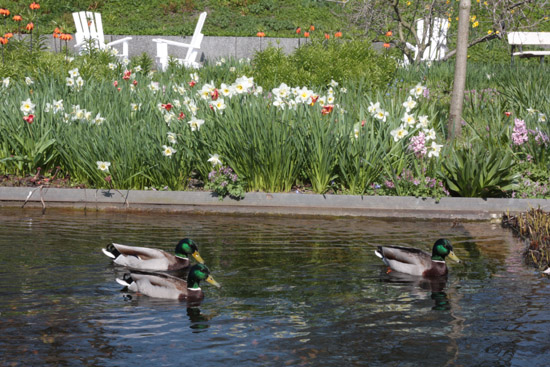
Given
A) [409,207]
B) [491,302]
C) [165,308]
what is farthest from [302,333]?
[409,207]

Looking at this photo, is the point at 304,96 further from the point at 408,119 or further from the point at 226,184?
A: the point at 226,184

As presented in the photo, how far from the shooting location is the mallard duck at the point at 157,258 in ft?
26.2

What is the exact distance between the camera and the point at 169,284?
7.13 metres

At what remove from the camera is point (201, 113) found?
1186cm

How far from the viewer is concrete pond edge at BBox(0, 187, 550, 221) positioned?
1083 cm

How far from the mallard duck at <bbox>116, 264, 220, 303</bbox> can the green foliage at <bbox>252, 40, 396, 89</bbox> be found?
8.63m

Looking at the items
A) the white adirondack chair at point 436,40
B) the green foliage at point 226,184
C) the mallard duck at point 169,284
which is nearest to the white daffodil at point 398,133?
the green foliage at point 226,184

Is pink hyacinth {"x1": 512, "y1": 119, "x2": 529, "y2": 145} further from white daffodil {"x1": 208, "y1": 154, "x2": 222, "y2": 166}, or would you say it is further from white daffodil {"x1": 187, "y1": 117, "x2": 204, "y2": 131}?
white daffodil {"x1": 187, "y1": 117, "x2": 204, "y2": 131}

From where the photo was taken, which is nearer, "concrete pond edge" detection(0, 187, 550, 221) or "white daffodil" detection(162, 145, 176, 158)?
"concrete pond edge" detection(0, 187, 550, 221)

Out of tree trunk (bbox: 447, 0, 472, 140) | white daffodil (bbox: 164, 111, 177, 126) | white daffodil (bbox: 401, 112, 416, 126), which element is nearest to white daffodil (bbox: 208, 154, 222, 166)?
white daffodil (bbox: 164, 111, 177, 126)

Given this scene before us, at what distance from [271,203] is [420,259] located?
11.1 ft

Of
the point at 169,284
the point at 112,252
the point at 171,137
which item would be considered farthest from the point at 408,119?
the point at 169,284

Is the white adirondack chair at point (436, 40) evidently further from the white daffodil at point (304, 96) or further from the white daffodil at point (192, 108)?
the white daffodil at point (192, 108)

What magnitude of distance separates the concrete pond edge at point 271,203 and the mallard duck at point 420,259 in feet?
9.28
